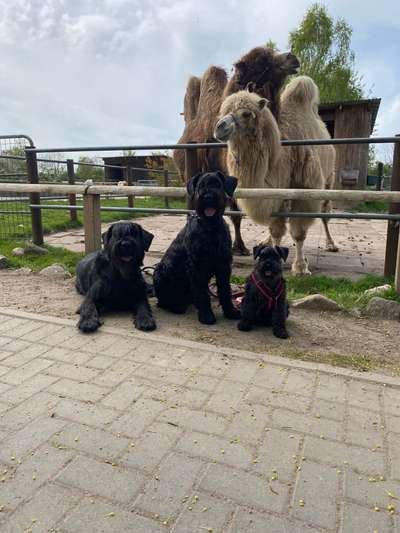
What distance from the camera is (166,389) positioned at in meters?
2.70

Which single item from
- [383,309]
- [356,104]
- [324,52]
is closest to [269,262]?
[383,309]

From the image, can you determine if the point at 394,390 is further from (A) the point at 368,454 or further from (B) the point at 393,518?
(B) the point at 393,518

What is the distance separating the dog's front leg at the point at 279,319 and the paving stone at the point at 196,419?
52.3 inches

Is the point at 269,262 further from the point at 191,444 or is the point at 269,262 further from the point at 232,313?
the point at 191,444

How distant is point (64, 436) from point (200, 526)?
923 mm

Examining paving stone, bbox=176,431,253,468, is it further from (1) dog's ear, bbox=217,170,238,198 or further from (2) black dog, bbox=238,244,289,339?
(1) dog's ear, bbox=217,170,238,198

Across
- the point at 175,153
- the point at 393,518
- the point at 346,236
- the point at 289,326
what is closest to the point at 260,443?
the point at 393,518

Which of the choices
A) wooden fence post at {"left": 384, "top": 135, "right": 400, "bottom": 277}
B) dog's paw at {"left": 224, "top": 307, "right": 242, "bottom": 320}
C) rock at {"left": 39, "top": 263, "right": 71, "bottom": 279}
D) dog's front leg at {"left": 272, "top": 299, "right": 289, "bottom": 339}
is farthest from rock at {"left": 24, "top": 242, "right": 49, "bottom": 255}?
wooden fence post at {"left": 384, "top": 135, "right": 400, "bottom": 277}

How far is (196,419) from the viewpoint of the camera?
237 cm

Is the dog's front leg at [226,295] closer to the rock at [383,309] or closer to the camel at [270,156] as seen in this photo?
the rock at [383,309]

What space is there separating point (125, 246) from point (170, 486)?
2263 mm

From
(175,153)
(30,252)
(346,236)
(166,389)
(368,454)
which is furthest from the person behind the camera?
(346,236)

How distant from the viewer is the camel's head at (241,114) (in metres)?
4.74

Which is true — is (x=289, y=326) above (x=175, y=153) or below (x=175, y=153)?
below
